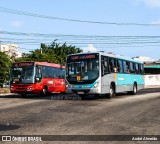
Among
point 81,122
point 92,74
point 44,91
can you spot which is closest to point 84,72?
point 92,74

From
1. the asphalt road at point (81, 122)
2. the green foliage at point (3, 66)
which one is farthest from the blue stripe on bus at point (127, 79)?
the green foliage at point (3, 66)

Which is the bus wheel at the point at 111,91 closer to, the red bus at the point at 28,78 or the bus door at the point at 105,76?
the bus door at the point at 105,76

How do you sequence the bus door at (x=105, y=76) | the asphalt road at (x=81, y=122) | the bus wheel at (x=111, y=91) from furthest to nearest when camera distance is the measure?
the bus wheel at (x=111, y=91)
the bus door at (x=105, y=76)
the asphalt road at (x=81, y=122)

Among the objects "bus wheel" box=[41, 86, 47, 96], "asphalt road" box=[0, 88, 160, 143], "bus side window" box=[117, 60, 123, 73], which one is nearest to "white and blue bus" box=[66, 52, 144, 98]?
"bus side window" box=[117, 60, 123, 73]

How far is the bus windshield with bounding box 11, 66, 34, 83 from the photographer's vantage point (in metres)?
26.8

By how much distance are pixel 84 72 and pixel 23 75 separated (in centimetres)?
695

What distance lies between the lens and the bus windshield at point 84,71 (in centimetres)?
2133

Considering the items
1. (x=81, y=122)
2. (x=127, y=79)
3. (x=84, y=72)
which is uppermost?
(x=84, y=72)

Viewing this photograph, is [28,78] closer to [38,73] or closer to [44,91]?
[38,73]

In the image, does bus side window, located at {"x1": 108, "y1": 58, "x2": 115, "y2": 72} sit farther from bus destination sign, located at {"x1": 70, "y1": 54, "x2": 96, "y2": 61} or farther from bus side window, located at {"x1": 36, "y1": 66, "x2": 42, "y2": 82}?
bus side window, located at {"x1": 36, "y1": 66, "x2": 42, "y2": 82}

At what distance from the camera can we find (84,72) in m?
21.5

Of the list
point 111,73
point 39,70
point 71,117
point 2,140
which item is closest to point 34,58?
point 39,70

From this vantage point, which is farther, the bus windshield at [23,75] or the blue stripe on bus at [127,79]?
the bus windshield at [23,75]

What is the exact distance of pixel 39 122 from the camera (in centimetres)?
1189
